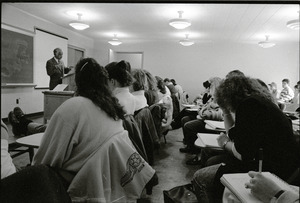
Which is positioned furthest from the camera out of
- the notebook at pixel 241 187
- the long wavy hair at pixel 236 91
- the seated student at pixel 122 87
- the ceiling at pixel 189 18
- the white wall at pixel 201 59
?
the seated student at pixel 122 87

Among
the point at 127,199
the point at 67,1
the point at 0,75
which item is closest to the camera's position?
the point at 0,75

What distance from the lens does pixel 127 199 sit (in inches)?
35.6

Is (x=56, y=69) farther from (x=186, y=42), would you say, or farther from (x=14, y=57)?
(x=186, y=42)

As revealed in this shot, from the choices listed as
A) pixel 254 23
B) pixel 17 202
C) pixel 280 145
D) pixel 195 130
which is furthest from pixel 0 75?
pixel 195 130

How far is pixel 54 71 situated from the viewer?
72 centimetres

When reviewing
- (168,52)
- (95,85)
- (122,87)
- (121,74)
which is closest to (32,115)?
(95,85)

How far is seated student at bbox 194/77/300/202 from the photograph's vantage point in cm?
93

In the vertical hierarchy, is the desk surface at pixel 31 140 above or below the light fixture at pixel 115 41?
below

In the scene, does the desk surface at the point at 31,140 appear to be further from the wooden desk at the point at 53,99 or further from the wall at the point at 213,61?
the wall at the point at 213,61

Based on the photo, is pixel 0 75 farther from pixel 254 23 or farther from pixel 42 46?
pixel 254 23

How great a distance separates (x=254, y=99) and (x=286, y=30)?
30 cm

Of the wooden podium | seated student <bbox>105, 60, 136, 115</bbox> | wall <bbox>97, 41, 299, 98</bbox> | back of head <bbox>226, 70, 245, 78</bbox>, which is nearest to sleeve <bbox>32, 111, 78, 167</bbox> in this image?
the wooden podium

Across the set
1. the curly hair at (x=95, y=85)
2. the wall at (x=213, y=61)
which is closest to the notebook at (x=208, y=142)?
the wall at (x=213, y=61)

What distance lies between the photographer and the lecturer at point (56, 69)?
707 mm
